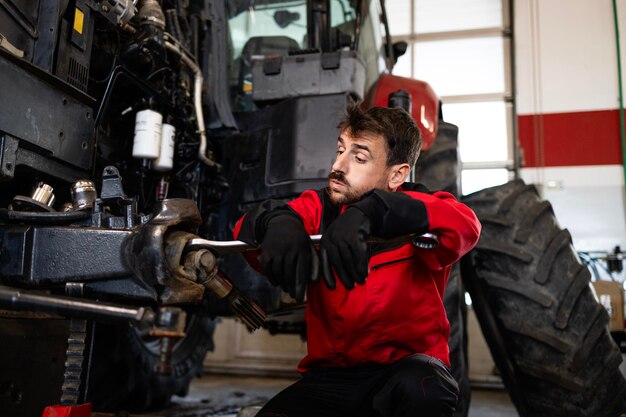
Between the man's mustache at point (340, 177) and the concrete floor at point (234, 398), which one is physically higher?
the man's mustache at point (340, 177)

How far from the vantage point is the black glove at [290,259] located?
3.44ft

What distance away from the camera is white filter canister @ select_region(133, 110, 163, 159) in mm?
1947

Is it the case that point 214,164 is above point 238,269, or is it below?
above

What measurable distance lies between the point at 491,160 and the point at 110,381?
15.1 feet

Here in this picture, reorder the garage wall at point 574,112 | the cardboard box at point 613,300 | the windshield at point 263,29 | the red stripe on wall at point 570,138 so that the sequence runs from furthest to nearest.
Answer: the red stripe on wall at point 570,138 → the garage wall at point 574,112 → the cardboard box at point 613,300 → the windshield at point 263,29

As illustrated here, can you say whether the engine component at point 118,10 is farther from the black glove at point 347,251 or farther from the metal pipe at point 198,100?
the black glove at point 347,251

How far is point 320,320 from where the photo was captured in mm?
1444

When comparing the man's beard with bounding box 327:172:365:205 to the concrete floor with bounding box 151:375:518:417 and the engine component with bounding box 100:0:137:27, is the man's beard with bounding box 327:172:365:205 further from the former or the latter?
the concrete floor with bounding box 151:375:518:417

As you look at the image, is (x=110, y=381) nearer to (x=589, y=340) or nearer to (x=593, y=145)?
(x=589, y=340)

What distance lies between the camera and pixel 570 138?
602 cm

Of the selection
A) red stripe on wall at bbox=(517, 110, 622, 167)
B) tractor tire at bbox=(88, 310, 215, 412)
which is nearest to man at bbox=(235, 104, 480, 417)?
tractor tire at bbox=(88, 310, 215, 412)

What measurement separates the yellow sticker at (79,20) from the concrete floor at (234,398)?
81.5 inches

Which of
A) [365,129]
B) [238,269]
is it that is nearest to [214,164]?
[238,269]

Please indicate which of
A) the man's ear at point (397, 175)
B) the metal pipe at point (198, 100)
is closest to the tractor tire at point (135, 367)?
the metal pipe at point (198, 100)
